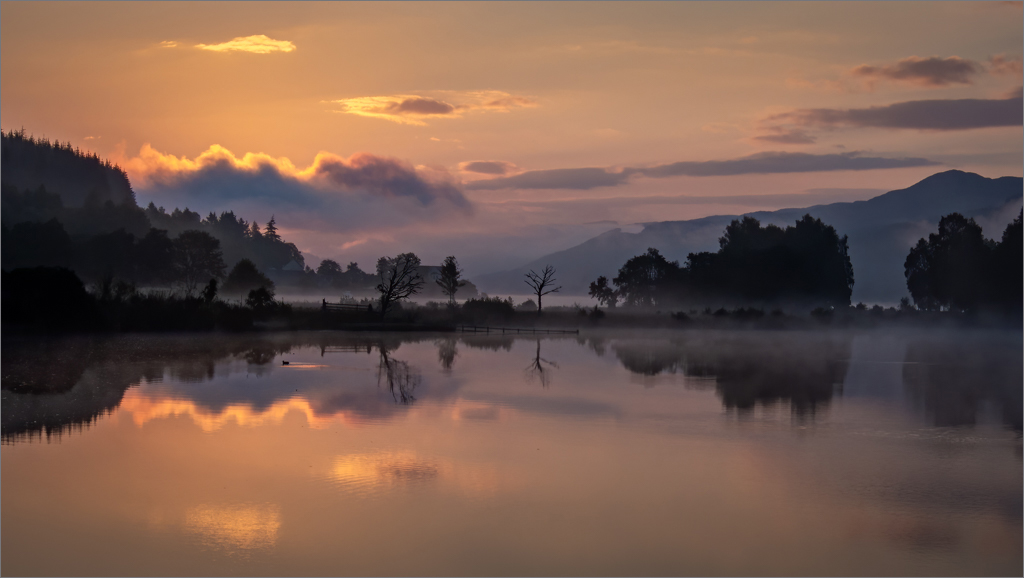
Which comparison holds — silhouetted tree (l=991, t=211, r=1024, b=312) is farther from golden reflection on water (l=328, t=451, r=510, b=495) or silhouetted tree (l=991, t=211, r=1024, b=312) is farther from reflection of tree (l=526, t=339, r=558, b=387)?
golden reflection on water (l=328, t=451, r=510, b=495)

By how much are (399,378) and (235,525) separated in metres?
21.1

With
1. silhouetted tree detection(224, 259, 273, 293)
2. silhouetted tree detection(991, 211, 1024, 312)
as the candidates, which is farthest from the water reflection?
silhouetted tree detection(224, 259, 273, 293)

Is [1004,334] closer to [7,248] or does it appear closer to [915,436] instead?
[915,436]

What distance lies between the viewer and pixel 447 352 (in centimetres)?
5084

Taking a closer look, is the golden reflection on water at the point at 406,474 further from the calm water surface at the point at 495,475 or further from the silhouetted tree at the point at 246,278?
the silhouetted tree at the point at 246,278

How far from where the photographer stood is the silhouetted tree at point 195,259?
437ft

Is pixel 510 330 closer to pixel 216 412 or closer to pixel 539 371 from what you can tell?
pixel 539 371

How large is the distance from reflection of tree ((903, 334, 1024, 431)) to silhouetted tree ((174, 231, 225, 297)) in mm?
105624

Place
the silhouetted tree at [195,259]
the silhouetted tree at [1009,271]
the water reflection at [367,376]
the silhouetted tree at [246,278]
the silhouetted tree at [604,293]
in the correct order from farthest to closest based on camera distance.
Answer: the silhouetted tree at [195,259] → the silhouetted tree at [604,293] → the silhouetted tree at [246,278] → the silhouetted tree at [1009,271] → the water reflection at [367,376]

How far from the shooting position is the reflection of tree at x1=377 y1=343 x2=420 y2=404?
97.7 ft

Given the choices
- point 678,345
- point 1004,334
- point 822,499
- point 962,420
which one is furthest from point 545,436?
point 1004,334

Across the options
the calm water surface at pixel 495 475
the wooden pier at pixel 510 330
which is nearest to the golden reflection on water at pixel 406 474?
the calm water surface at pixel 495 475

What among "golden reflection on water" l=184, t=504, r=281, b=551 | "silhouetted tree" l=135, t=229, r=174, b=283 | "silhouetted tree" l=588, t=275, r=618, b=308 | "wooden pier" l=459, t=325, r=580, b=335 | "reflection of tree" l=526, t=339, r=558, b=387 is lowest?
"golden reflection on water" l=184, t=504, r=281, b=551

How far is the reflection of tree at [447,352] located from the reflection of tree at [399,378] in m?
2.05
